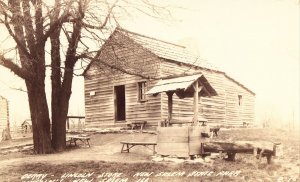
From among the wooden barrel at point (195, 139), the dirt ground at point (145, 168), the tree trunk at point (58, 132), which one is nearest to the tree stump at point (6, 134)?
the tree trunk at point (58, 132)

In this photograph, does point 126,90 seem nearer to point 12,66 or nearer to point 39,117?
point 39,117

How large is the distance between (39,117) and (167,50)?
385 inches

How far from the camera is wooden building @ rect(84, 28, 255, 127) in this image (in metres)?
19.5

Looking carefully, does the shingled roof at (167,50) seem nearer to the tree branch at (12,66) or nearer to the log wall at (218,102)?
the log wall at (218,102)

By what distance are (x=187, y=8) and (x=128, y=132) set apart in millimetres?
9260

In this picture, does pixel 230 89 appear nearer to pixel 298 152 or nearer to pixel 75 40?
pixel 298 152

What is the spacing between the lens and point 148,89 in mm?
19781

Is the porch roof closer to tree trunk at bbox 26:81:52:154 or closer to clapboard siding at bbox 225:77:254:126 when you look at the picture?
tree trunk at bbox 26:81:52:154

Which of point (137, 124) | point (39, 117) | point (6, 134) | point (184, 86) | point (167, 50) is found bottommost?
point (6, 134)

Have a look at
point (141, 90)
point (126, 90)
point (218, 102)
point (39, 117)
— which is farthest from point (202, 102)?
point (39, 117)

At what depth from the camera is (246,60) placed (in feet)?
239

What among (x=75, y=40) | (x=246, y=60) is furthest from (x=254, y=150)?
(x=246, y=60)

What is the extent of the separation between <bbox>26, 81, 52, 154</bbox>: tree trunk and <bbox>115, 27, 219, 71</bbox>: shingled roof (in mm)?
6600

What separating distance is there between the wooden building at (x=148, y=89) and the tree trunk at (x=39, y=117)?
441 cm
